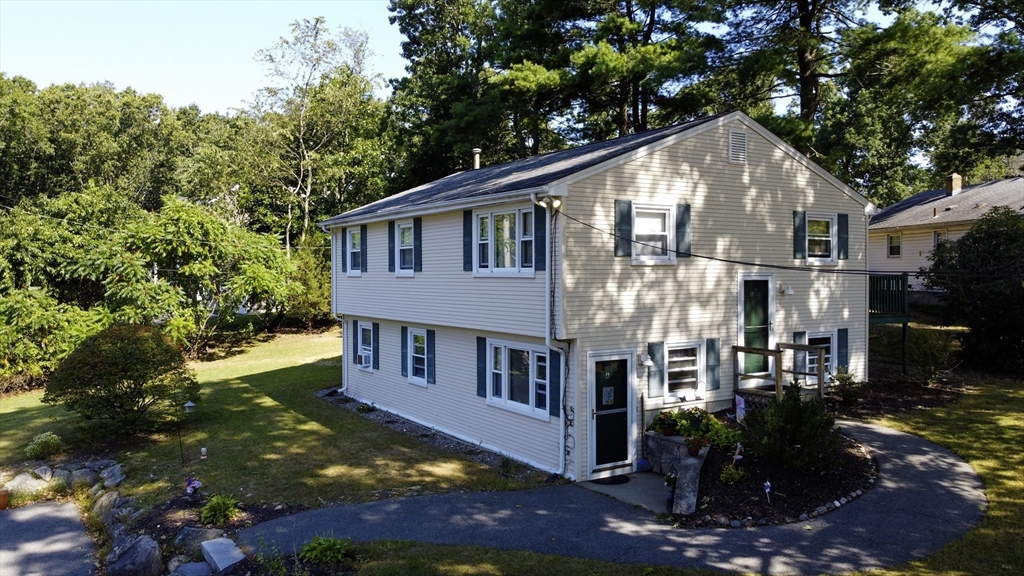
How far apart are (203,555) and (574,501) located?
5367 mm

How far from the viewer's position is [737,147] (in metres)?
13.6

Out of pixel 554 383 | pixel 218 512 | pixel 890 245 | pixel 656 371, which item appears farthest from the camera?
pixel 890 245

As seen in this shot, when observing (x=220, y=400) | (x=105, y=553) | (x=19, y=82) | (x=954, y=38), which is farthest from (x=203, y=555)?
(x=19, y=82)

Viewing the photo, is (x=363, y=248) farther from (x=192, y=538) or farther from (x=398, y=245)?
(x=192, y=538)

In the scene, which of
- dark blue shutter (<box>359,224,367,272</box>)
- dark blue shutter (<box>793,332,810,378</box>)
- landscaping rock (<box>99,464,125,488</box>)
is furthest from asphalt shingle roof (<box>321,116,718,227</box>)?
landscaping rock (<box>99,464,125,488</box>)

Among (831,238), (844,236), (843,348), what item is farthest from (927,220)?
(831,238)

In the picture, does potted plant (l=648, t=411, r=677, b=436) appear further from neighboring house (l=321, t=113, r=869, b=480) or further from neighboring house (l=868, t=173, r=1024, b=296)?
neighboring house (l=868, t=173, r=1024, b=296)

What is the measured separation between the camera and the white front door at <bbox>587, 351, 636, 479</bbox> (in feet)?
38.0

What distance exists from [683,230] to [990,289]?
12.1 metres

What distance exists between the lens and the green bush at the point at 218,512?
9.60 m

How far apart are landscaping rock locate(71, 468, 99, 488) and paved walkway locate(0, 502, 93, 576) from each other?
64cm

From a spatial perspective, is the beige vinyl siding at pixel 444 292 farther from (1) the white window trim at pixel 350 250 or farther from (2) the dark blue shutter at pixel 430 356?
(2) the dark blue shutter at pixel 430 356

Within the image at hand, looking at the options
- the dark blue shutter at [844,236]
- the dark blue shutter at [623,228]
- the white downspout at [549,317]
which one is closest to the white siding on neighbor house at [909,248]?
the dark blue shutter at [844,236]

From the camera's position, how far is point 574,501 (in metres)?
10.4
